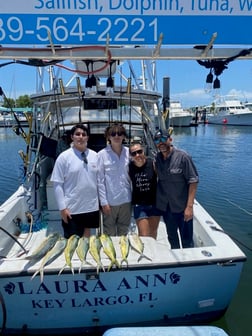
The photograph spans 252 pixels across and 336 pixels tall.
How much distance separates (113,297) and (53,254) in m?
0.70

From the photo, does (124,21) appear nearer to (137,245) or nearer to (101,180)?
(101,180)

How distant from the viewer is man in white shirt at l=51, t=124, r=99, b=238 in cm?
324

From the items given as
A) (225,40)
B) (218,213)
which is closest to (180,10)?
(225,40)

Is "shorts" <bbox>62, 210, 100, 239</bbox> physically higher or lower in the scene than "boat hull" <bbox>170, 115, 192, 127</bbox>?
higher

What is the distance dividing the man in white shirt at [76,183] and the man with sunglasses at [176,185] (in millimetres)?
713

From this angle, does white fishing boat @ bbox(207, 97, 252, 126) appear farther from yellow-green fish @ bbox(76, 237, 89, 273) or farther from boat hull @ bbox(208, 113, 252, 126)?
yellow-green fish @ bbox(76, 237, 89, 273)

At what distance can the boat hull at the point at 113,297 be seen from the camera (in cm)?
287

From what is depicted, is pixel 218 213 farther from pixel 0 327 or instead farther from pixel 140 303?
pixel 0 327

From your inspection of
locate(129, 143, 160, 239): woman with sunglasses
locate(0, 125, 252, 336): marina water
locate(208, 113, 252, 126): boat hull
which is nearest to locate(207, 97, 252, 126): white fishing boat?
locate(208, 113, 252, 126): boat hull

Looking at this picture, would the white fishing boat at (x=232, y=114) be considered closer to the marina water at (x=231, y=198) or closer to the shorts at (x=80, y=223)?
the marina water at (x=231, y=198)

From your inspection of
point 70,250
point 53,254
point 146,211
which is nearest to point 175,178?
point 146,211

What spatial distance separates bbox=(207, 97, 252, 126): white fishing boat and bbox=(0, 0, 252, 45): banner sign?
4890 cm

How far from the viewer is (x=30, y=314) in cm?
300

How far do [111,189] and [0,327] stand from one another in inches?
68.7
